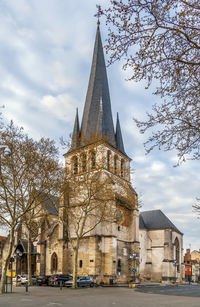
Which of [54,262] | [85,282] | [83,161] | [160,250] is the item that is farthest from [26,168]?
[160,250]

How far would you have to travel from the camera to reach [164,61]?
775 centimetres

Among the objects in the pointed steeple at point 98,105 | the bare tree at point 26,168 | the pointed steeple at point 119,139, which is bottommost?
the bare tree at point 26,168

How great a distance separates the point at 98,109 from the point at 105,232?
54.8 feet

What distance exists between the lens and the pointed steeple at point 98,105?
132ft

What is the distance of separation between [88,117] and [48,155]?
64.0ft

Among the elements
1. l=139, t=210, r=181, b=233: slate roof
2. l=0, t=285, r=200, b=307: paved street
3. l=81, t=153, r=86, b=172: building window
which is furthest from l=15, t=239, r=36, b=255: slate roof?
l=0, t=285, r=200, b=307: paved street

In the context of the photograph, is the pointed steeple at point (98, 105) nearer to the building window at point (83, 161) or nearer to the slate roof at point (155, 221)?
the building window at point (83, 161)

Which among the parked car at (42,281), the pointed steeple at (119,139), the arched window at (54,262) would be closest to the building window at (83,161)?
the parked car at (42,281)

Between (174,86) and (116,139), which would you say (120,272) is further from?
(174,86)

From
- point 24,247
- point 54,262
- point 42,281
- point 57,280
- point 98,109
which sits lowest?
point 42,281

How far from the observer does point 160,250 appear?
4997cm

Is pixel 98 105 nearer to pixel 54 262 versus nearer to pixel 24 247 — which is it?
pixel 54 262

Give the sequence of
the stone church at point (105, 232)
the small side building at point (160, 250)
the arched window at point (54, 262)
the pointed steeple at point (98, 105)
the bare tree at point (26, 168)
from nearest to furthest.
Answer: the bare tree at point (26, 168)
the stone church at point (105, 232)
the arched window at point (54, 262)
the pointed steeple at point (98, 105)
the small side building at point (160, 250)

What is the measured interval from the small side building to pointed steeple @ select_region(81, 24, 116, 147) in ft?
63.9
